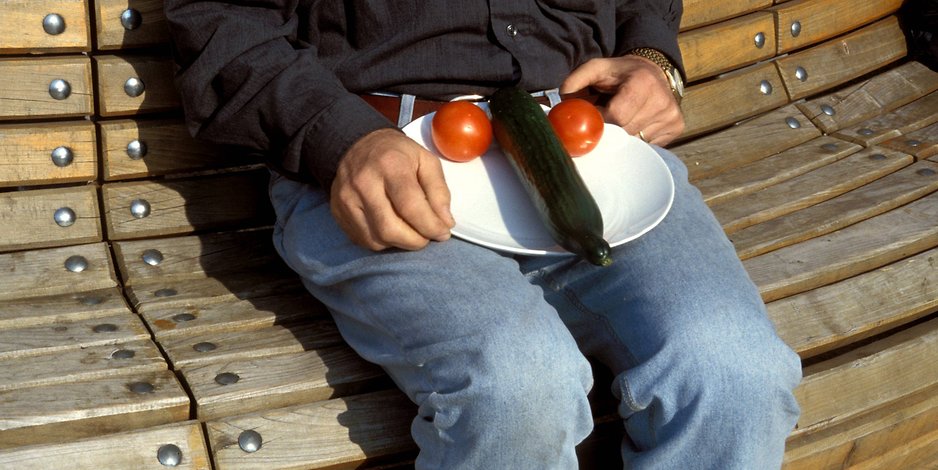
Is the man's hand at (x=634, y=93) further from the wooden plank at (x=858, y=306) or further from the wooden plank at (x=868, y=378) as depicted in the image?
the wooden plank at (x=868, y=378)

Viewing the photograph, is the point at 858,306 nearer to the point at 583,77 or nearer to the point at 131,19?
the point at 583,77

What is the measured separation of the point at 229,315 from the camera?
2.73 metres

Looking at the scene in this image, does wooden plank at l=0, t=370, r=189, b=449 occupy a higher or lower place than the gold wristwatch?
lower

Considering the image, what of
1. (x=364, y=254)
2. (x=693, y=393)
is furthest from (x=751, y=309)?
(x=364, y=254)

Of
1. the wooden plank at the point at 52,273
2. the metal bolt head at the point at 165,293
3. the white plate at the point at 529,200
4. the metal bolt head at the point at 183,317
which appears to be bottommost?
the wooden plank at the point at 52,273

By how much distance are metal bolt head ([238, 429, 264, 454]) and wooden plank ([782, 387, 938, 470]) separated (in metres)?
1.16

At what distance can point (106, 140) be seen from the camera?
295 cm

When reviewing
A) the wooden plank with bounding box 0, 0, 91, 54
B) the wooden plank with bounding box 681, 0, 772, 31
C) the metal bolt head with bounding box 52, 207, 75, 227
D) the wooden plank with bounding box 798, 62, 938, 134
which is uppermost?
the wooden plank with bounding box 0, 0, 91, 54

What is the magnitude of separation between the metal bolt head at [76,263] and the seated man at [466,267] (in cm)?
52

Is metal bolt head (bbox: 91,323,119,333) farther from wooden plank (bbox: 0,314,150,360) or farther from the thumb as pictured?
the thumb

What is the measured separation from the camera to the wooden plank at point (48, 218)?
2877 mm

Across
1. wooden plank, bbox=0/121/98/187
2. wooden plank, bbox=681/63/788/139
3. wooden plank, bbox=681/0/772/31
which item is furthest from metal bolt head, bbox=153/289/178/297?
wooden plank, bbox=681/0/772/31

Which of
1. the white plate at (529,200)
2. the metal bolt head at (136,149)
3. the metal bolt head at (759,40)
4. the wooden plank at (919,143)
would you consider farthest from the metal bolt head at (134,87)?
the wooden plank at (919,143)

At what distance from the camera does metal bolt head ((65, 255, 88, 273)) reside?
9.50 ft
